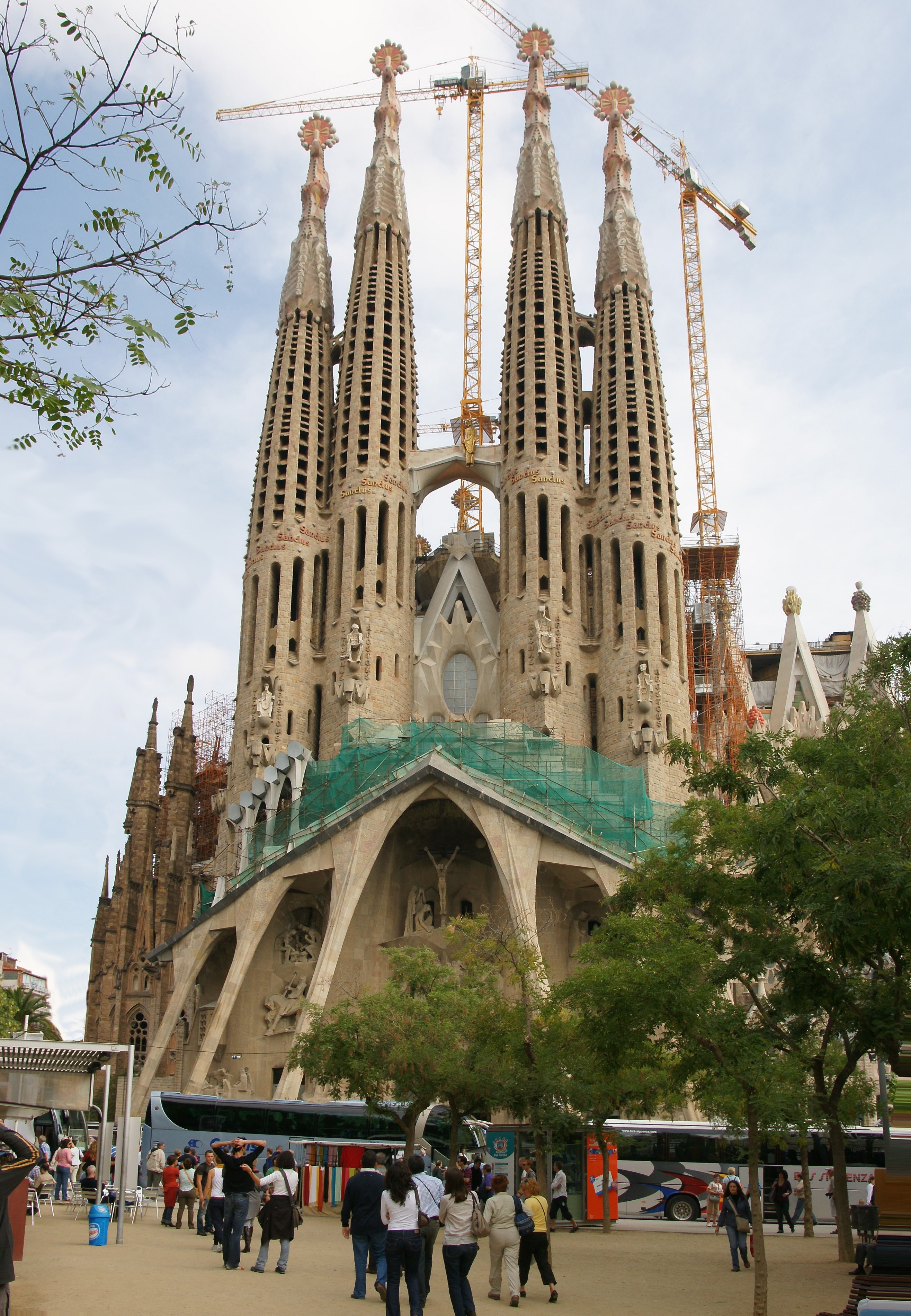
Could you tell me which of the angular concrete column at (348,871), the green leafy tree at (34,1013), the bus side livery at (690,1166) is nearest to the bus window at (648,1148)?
the bus side livery at (690,1166)

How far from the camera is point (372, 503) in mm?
47688

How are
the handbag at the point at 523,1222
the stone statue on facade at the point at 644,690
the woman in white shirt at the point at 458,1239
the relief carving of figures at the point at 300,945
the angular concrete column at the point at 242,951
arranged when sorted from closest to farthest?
the woman in white shirt at the point at 458,1239 < the handbag at the point at 523,1222 < the angular concrete column at the point at 242,951 < the relief carving of figures at the point at 300,945 < the stone statue on facade at the point at 644,690

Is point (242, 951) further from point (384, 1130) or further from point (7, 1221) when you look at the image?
point (7, 1221)

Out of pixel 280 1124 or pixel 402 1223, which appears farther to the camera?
pixel 280 1124

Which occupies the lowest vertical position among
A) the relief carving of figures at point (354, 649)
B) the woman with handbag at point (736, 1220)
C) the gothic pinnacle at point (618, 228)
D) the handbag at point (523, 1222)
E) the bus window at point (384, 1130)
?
the woman with handbag at point (736, 1220)

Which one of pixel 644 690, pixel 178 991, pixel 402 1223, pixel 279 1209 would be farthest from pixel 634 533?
pixel 402 1223

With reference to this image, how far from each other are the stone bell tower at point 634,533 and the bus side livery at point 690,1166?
60.5ft

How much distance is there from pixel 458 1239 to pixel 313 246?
162ft

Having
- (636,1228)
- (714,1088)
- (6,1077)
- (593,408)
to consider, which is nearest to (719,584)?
(593,408)

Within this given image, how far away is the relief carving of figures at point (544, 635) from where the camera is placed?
44219 mm

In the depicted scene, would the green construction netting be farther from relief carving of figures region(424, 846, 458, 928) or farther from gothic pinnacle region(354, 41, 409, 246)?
gothic pinnacle region(354, 41, 409, 246)

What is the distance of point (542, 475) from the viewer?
47.3m

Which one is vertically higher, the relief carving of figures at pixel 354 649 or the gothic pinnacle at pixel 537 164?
the gothic pinnacle at pixel 537 164

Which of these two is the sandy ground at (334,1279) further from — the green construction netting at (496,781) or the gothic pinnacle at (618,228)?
the gothic pinnacle at (618,228)
